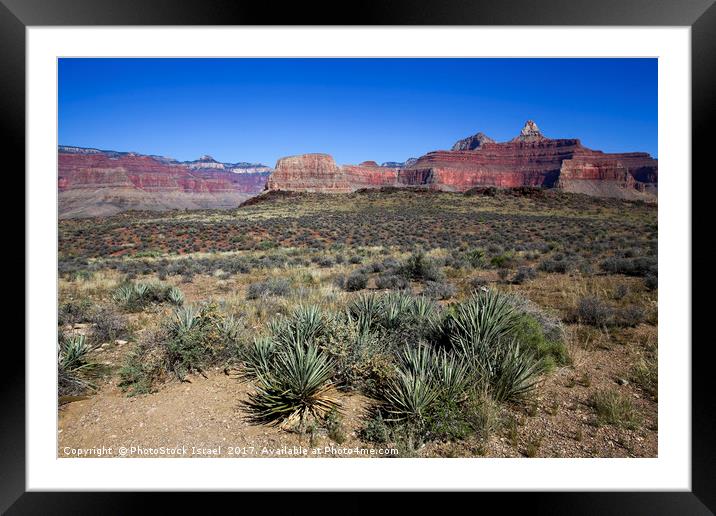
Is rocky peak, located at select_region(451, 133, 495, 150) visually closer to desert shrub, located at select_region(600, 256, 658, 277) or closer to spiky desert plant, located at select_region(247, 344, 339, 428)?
desert shrub, located at select_region(600, 256, 658, 277)

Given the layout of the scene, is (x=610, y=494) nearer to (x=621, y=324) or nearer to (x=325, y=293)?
(x=621, y=324)

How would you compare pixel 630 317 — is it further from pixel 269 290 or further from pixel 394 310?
pixel 269 290

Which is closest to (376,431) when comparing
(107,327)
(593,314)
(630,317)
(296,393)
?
(296,393)

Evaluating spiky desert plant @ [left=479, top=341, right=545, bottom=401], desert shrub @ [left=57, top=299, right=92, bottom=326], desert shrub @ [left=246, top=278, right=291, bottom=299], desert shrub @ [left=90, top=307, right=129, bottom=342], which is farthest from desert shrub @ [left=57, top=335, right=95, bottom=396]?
spiky desert plant @ [left=479, top=341, right=545, bottom=401]

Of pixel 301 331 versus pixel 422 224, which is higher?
pixel 422 224

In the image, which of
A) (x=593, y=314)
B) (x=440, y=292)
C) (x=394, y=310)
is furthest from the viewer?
(x=440, y=292)
